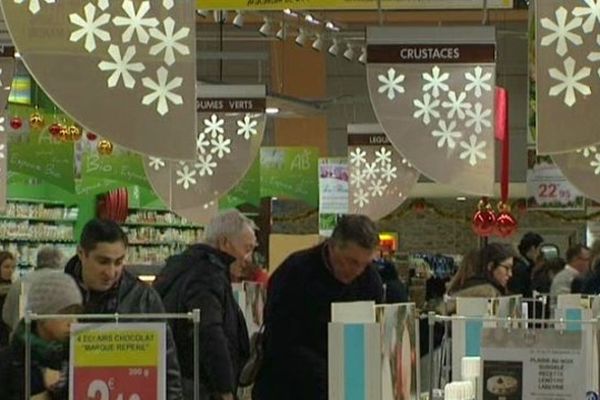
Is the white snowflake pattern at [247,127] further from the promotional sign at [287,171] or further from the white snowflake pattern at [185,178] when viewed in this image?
the promotional sign at [287,171]

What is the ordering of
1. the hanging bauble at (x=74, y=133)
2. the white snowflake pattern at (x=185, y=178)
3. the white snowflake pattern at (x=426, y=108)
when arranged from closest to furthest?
the white snowflake pattern at (x=426, y=108) < the white snowflake pattern at (x=185, y=178) < the hanging bauble at (x=74, y=133)

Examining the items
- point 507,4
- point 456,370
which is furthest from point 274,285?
point 507,4

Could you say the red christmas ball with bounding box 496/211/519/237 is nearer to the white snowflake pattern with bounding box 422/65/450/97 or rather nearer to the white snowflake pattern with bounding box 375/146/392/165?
the white snowflake pattern with bounding box 375/146/392/165

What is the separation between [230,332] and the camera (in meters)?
6.31

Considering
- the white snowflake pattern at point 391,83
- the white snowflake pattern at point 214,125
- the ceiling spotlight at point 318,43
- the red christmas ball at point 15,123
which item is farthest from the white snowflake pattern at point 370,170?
the white snowflake pattern at point 391,83

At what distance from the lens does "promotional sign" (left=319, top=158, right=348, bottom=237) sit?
18.8 metres

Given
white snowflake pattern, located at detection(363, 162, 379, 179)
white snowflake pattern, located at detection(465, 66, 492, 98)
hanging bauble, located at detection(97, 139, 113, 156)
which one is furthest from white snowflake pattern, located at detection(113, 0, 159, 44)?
hanging bauble, located at detection(97, 139, 113, 156)

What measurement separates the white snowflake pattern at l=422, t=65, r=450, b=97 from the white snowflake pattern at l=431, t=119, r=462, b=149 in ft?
0.83

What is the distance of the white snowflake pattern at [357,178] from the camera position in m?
14.7

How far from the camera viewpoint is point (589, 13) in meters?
6.23

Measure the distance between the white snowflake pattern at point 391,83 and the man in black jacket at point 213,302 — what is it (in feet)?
9.24

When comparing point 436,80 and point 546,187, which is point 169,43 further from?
point 546,187

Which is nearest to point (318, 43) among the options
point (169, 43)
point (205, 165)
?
point (205, 165)

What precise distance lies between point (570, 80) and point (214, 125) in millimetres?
6325
